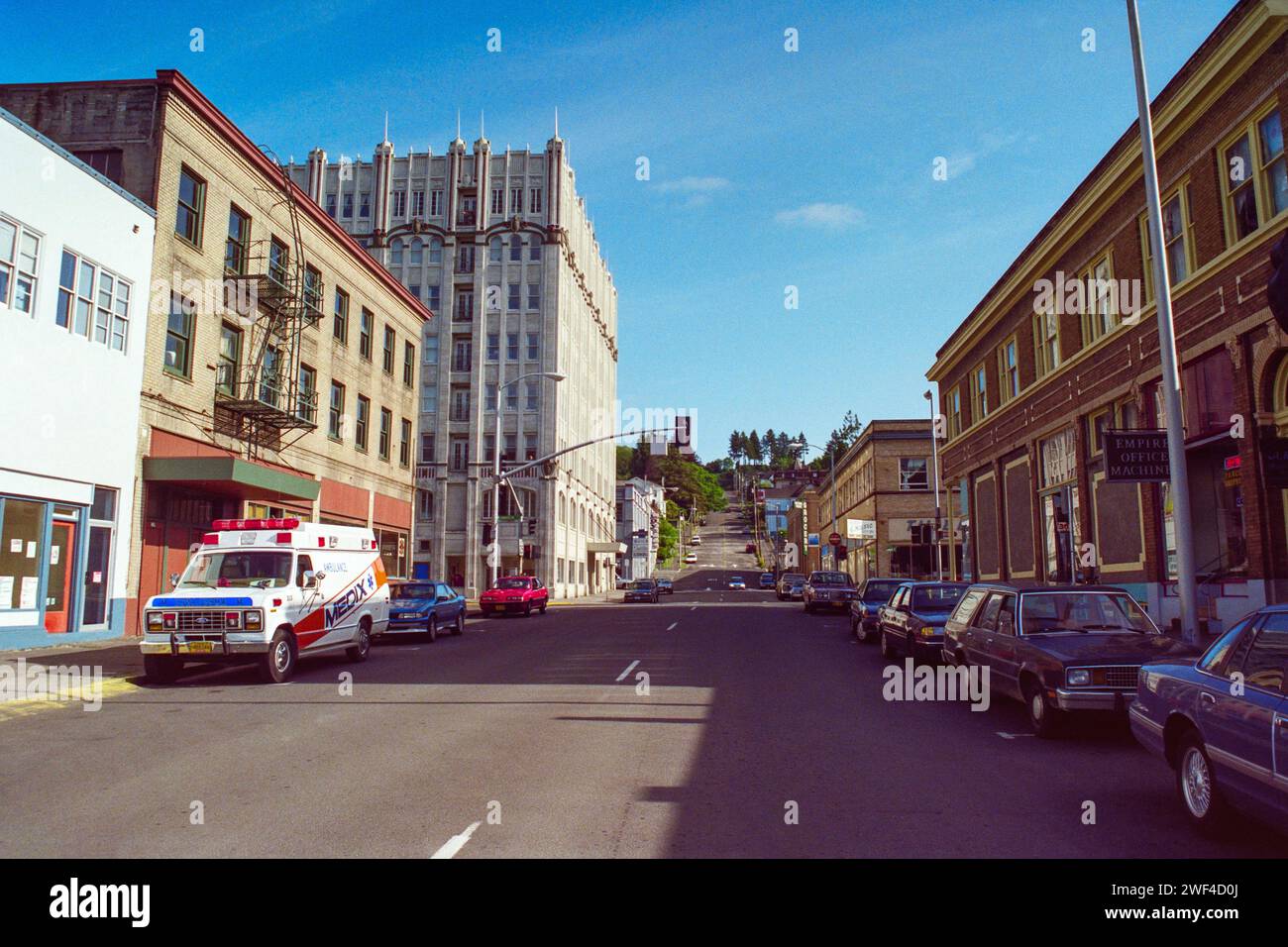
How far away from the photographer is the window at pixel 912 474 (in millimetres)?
57688

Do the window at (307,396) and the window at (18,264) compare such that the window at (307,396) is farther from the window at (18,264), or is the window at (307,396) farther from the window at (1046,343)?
the window at (1046,343)

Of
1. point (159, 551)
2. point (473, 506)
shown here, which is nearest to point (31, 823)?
point (159, 551)

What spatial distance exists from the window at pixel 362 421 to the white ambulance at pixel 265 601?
17710mm

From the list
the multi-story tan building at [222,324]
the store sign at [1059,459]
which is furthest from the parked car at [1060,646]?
the multi-story tan building at [222,324]

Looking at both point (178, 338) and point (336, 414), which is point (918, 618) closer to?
point (178, 338)

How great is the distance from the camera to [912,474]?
57906 mm

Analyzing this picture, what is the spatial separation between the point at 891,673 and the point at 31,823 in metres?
12.0

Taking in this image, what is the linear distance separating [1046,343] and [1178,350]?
879 centimetres

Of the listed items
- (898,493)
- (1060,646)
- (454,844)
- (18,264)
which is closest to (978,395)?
(898,493)

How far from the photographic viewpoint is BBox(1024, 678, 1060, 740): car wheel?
9.20 m

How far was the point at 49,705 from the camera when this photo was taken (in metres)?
11.9

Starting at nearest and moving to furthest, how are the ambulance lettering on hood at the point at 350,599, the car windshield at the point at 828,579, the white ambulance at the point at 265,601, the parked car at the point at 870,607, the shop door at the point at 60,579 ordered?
the white ambulance at the point at 265,601
the ambulance lettering on hood at the point at 350,599
the shop door at the point at 60,579
the parked car at the point at 870,607
the car windshield at the point at 828,579
